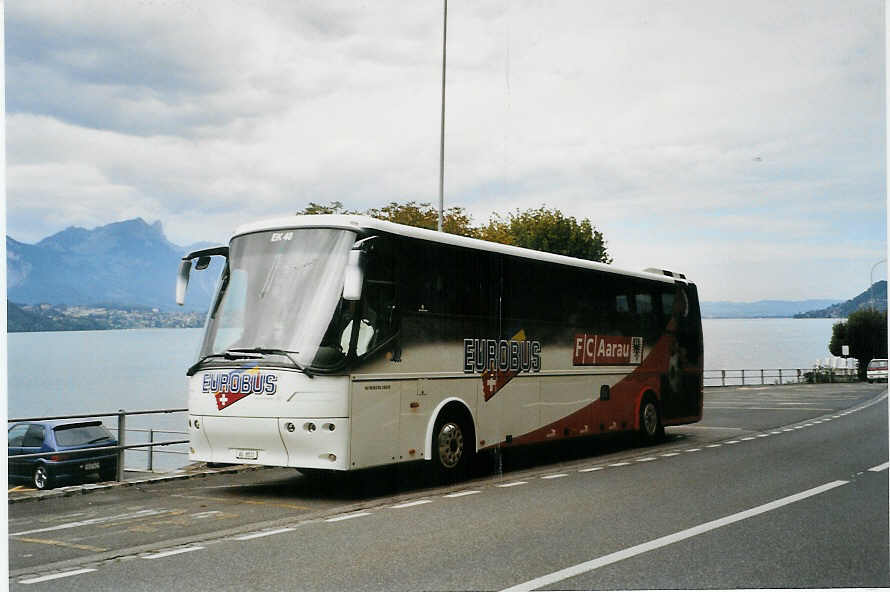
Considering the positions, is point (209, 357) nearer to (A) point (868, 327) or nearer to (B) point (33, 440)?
(A) point (868, 327)

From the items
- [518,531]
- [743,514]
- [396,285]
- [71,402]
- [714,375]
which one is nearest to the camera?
[518,531]

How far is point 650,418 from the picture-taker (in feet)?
60.6

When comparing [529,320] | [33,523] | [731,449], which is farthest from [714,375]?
[33,523]

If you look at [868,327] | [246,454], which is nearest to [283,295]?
[246,454]

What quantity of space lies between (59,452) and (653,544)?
8.22m

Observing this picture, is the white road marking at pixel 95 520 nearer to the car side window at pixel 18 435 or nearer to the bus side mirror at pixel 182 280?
the bus side mirror at pixel 182 280

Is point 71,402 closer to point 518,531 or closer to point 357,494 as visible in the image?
point 357,494

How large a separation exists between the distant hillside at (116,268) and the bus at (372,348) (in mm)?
455

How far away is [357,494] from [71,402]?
21.0 ft

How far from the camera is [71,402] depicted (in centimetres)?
1616

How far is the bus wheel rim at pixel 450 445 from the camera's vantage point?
12.8 meters

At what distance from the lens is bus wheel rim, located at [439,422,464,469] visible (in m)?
12.8

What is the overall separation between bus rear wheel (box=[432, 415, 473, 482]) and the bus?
0.02 metres

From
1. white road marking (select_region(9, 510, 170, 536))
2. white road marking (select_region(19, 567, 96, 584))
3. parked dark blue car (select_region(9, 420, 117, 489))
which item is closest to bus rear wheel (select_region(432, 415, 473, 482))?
white road marking (select_region(9, 510, 170, 536))
